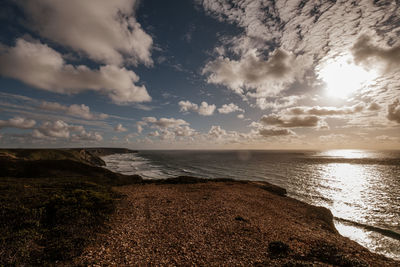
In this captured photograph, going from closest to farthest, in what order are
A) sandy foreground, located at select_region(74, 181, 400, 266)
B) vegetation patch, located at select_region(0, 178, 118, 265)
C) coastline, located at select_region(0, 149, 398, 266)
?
vegetation patch, located at select_region(0, 178, 118, 265) → sandy foreground, located at select_region(74, 181, 400, 266) → coastline, located at select_region(0, 149, 398, 266)

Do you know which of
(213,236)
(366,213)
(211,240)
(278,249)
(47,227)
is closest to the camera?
(47,227)

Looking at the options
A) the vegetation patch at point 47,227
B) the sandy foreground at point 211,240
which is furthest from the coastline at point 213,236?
the vegetation patch at point 47,227

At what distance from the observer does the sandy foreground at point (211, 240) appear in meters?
9.41

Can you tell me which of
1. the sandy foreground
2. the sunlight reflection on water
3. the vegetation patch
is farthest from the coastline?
the sunlight reflection on water

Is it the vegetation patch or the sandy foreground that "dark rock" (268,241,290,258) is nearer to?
the sandy foreground

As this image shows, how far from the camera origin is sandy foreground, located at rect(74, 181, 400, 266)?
941 centimetres

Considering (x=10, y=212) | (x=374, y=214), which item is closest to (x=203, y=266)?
(x=10, y=212)

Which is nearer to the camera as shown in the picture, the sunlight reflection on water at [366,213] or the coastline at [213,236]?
the coastline at [213,236]

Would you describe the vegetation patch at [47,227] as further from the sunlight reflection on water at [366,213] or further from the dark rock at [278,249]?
the sunlight reflection on water at [366,213]

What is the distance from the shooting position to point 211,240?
1177 centimetres

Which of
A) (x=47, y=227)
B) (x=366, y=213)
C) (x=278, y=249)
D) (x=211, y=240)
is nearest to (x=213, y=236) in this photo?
(x=211, y=240)

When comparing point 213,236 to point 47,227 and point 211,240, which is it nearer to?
point 211,240

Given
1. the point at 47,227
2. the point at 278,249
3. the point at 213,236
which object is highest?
the point at 47,227

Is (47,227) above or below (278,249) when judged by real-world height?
above
